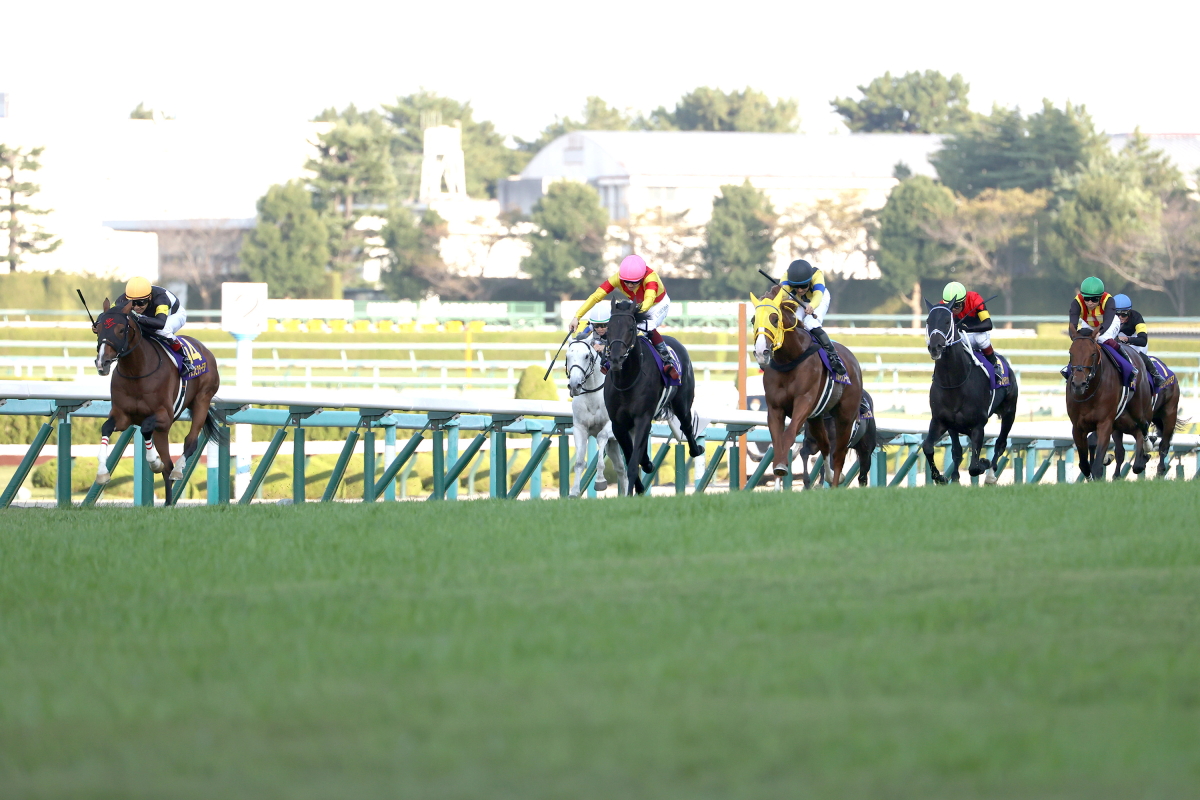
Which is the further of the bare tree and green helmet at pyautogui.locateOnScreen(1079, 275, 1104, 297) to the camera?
the bare tree

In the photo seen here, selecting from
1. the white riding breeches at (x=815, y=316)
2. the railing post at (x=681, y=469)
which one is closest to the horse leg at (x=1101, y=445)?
the white riding breeches at (x=815, y=316)

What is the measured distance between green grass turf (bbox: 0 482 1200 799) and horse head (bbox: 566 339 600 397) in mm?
4160

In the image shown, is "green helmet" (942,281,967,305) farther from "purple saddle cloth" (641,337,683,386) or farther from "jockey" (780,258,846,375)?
"purple saddle cloth" (641,337,683,386)

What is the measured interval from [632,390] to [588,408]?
0.82 metres

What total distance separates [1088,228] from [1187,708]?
5176 centimetres

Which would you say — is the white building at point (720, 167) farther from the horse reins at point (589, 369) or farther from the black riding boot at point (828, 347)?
the black riding boot at point (828, 347)

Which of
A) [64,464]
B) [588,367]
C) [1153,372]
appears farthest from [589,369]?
[1153,372]

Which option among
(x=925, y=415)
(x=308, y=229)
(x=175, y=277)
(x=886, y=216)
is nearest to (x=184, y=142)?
(x=175, y=277)

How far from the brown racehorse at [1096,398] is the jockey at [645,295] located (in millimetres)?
2995

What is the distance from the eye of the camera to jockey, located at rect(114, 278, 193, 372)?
1123 cm

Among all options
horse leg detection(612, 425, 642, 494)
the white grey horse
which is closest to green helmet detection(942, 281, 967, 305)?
the white grey horse

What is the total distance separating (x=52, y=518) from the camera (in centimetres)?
888

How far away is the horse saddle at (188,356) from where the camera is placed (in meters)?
11.5

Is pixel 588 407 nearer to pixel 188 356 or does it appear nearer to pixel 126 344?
pixel 188 356
